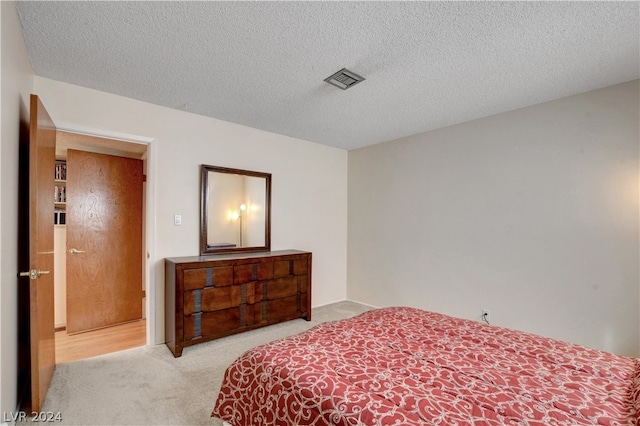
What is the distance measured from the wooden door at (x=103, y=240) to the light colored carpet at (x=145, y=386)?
1068 millimetres

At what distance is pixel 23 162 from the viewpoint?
2.02 m

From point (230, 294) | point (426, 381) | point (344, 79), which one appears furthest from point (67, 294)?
point (426, 381)

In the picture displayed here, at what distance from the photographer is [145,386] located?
7.22ft

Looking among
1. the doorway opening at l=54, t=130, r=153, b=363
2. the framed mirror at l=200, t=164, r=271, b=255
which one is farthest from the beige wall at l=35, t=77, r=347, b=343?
the doorway opening at l=54, t=130, r=153, b=363

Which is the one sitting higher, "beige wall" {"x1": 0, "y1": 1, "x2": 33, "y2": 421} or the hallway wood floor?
"beige wall" {"x1": 0, "y1": 1, "x2": 33, "y2": 421}

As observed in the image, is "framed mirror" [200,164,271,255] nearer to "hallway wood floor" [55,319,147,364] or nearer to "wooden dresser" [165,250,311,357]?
"wooden dresser" [165,250,311,357]

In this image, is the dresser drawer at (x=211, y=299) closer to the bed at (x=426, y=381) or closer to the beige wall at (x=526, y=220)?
the bed at (x=426, y=381)

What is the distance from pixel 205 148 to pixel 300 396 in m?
2.83

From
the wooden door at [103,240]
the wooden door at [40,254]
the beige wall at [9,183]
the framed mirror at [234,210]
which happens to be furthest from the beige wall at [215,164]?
the wooden door at [103,240]

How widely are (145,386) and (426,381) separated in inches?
80.4

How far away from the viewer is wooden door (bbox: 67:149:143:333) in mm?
3398

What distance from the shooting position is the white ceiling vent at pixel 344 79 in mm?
2279

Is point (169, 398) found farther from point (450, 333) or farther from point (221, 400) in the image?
point (450, 333)

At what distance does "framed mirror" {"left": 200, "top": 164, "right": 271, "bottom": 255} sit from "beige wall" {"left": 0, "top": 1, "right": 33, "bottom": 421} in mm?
→ 1578
